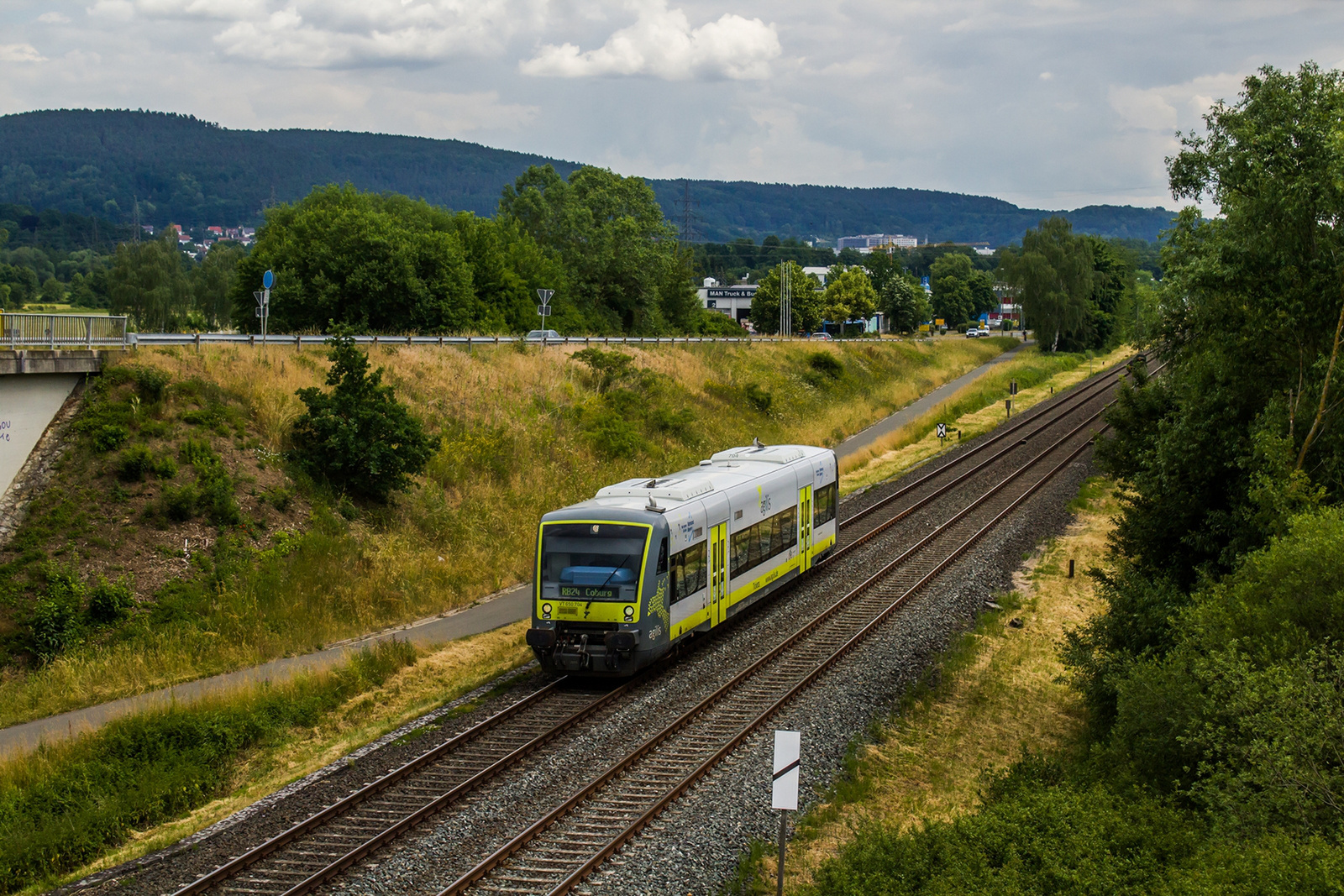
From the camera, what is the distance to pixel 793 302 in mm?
119250

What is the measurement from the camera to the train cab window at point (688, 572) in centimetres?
1967

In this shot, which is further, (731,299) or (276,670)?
(731,299)

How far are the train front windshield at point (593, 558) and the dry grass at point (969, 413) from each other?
23198 millimetres

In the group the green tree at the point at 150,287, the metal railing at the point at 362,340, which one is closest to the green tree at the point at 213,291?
the green tree at the point at 150,287

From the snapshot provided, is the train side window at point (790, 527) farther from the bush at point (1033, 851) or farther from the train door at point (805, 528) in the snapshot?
the bush at point (1033, 851)

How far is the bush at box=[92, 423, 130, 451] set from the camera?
25203 mm

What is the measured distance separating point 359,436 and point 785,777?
20390mm

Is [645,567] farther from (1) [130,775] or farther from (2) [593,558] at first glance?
(1) [130,775]

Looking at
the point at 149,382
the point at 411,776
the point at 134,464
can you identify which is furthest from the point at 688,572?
the point at 149,382

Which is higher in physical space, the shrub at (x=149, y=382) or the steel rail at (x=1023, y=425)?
the shrub at (x=149, y=382)

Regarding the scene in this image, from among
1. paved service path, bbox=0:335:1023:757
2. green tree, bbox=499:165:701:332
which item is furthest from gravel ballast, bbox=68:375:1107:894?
green tree, bbox=499:165:701:332

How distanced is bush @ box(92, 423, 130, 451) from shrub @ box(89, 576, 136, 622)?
4201 mm

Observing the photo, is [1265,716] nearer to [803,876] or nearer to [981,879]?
[981,879]

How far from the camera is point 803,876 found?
12352 millimetres
